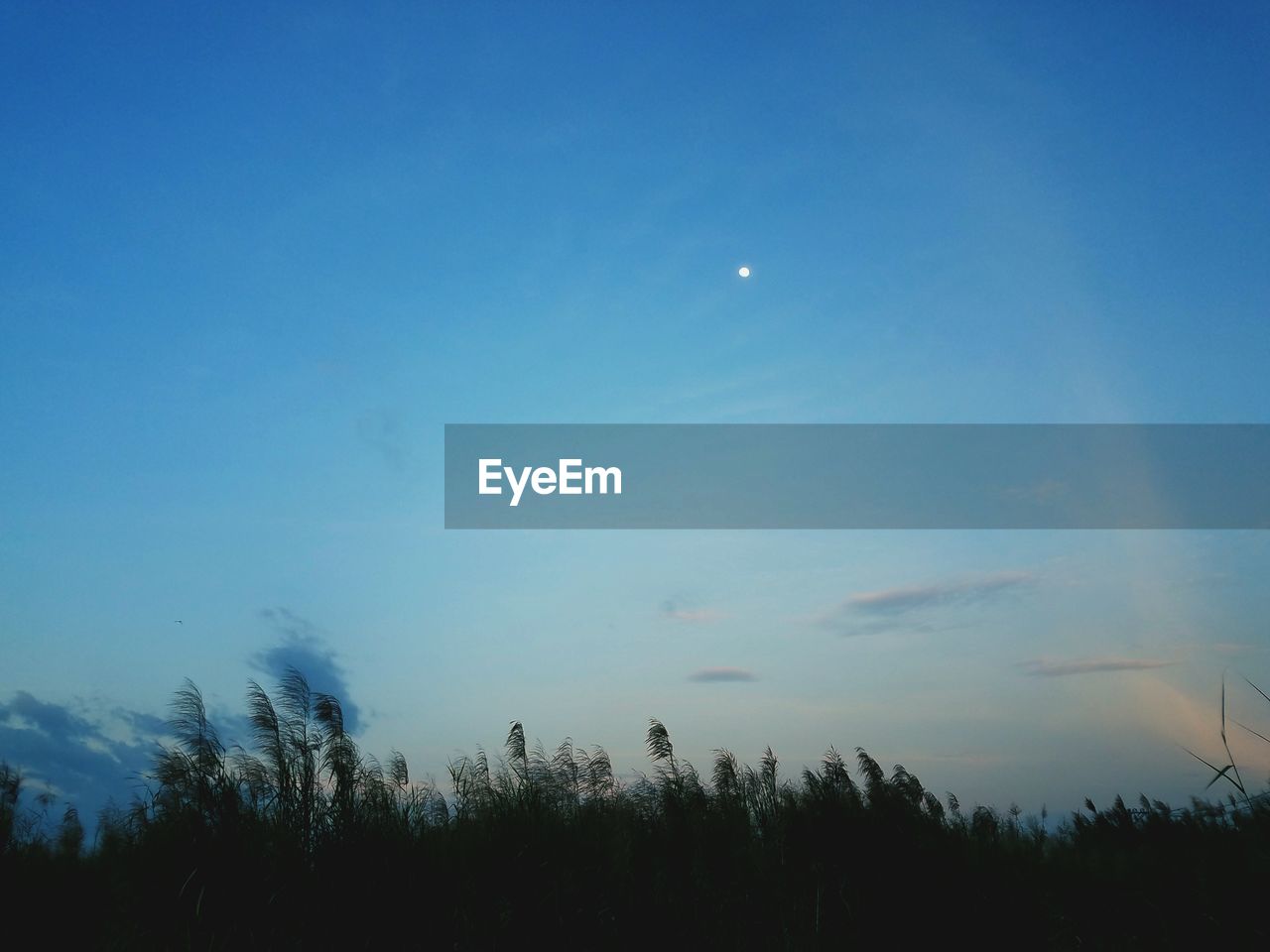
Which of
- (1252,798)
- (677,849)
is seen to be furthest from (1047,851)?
(1252,798)

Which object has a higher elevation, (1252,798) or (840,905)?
(1252,798)

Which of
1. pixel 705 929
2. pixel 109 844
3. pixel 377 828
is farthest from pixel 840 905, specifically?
pixel 109 844

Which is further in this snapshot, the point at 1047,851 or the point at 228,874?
the point at 1047,851

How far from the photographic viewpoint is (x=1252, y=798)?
174 inches

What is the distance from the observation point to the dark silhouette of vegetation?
8.94 m

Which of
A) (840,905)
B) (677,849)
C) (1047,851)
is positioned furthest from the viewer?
(1047,851)

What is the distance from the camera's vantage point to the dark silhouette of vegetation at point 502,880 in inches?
352

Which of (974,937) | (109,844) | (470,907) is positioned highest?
(109,844)

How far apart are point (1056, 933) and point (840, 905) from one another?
8.13ft

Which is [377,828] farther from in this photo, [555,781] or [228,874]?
[555,781]

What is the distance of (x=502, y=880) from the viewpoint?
1109 centimetres

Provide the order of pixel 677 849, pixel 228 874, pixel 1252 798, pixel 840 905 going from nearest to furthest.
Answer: pixel 1252 798, pixel 228 874, pixel 840 905, pixel 677 849

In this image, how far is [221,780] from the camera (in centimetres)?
1038

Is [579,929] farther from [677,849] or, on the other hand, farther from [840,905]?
[677,849]
